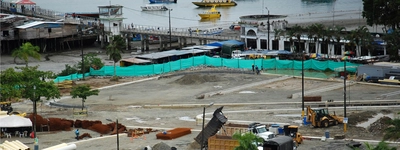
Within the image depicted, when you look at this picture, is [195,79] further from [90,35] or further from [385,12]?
[90,35]

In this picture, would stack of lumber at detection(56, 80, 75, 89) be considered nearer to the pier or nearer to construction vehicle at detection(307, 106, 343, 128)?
the pier

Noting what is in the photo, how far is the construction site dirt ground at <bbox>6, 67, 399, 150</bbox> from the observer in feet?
148

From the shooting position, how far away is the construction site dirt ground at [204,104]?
148ft

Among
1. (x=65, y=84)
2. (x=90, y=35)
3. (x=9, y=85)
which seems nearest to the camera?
(x=9, y=85)

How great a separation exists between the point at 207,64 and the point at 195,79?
9347 millimetres

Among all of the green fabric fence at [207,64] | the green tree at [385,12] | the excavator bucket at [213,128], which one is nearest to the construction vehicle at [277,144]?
the excavator bucket at [213,128]

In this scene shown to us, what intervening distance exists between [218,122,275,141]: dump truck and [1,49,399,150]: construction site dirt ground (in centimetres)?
182

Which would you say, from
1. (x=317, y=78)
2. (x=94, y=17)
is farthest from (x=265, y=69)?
(x=94, y=17)

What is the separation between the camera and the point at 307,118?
157ft

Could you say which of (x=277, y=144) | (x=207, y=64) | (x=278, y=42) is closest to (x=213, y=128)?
(x=277, y=144)

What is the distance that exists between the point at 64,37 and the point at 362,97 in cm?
5595

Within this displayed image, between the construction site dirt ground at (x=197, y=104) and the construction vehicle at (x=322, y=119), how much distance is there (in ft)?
1.40

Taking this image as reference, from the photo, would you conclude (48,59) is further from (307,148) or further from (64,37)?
(307,148)

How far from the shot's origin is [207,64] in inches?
3113
